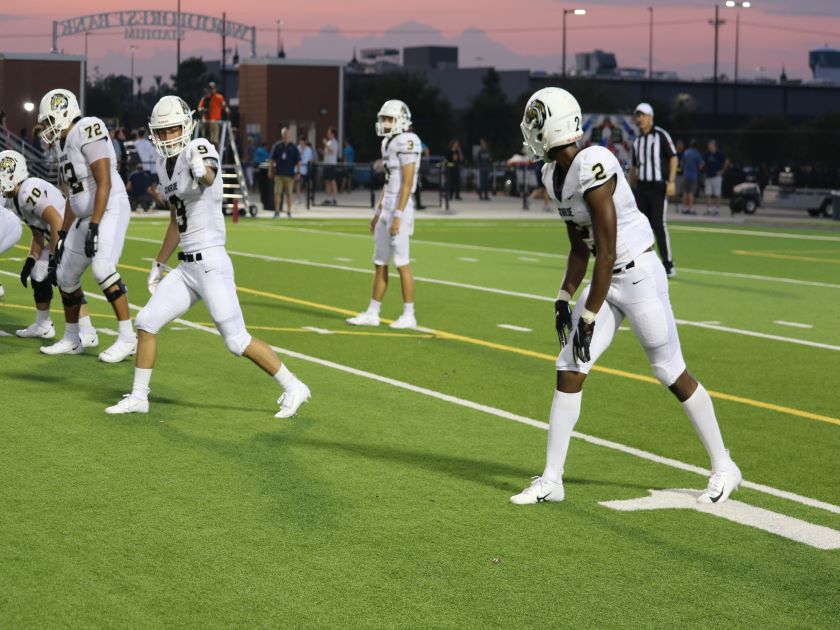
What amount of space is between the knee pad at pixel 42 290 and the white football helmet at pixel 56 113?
1.63m

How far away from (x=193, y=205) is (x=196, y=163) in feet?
1.46

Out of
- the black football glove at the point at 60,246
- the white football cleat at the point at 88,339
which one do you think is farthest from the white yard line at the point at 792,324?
the black football glove at the point at 60,246

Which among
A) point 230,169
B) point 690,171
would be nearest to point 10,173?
point 230,169

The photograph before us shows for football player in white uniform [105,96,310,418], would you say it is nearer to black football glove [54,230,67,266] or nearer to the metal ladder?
black football glove [54,230,67,266]

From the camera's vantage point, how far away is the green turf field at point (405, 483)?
5.15m

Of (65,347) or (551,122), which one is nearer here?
(551,122)

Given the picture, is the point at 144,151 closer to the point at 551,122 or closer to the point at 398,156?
the point at 398,156

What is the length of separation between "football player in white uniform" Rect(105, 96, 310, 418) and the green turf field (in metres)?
0.22

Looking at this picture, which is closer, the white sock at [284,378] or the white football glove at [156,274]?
the white sock at [284,378]

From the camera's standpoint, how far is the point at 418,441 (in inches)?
310

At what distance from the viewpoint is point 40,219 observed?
1097 centimetres

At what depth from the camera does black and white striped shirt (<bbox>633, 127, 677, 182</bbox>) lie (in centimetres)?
1741

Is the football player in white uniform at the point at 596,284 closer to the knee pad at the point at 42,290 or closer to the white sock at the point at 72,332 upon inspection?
the white sock at the point at 72,332

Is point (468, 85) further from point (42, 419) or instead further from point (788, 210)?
point (42, 419)
